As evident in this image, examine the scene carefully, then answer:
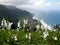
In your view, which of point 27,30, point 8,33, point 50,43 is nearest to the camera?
point 50,43

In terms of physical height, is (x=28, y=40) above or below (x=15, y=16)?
below

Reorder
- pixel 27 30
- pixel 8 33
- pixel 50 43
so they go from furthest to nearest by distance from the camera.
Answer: pixel 27 30, pixel 8 33, pixel 50 43

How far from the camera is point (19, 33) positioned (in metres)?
9.55

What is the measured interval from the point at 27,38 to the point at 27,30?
117cm

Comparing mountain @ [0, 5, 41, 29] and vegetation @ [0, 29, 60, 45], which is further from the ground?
mountain @ [0, 5, 41, 29]

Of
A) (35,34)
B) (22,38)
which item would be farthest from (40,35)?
(22,38)

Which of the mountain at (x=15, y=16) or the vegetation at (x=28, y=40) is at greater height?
the mountain at (x=15, y=16)

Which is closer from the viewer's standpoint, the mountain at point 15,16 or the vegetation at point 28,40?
the vegetation at point 28,40

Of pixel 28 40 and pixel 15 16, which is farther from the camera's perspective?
pixel 15 16

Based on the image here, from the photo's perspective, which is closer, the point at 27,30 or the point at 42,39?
the point at 42,39

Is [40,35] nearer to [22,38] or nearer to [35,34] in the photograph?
[35,34]

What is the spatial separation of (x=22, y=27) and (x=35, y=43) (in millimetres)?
1745

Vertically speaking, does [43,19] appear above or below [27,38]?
above

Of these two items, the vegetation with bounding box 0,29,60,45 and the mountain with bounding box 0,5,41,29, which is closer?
the vegetation with bounding box 0,29,60,45
